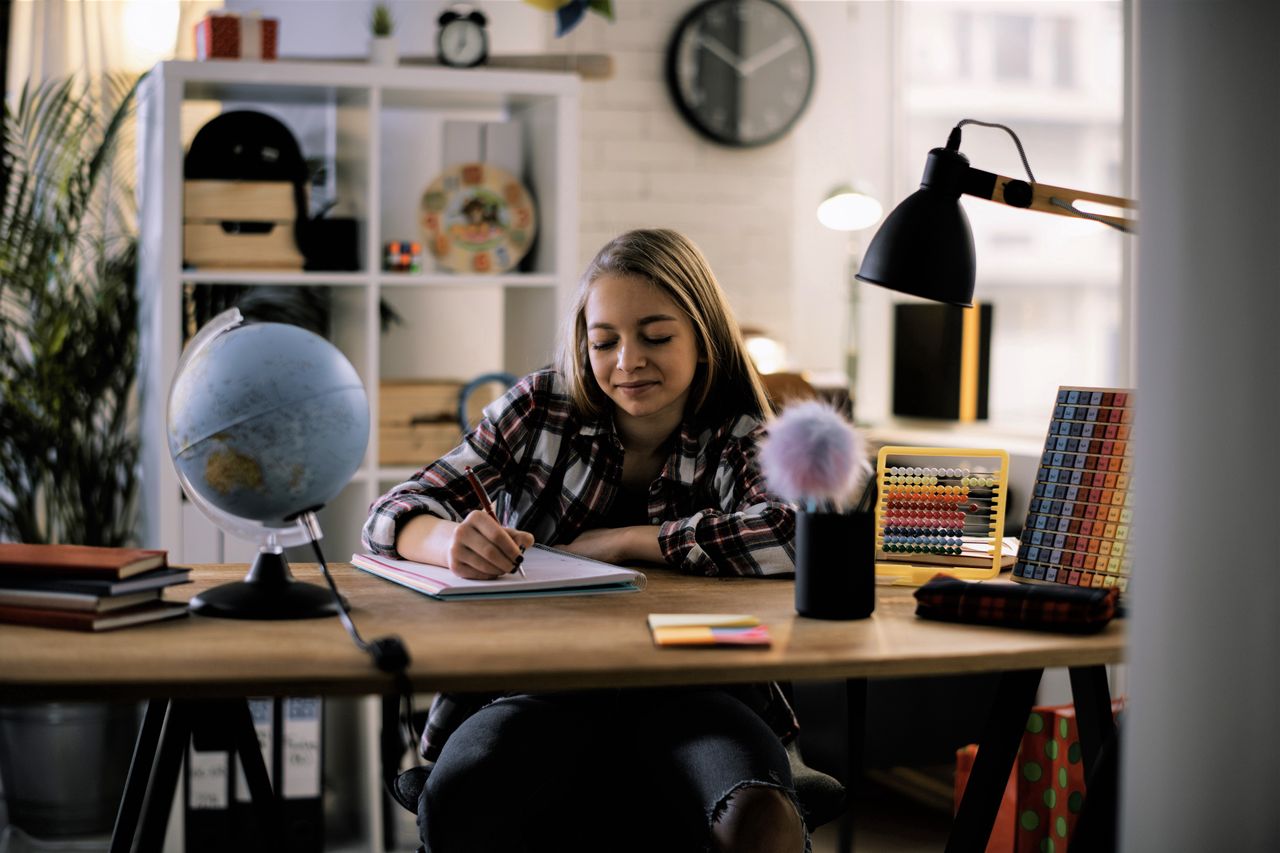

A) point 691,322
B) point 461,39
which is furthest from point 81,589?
point 461,39

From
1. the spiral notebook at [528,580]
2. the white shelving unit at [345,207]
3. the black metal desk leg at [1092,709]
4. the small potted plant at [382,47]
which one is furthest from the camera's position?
the small potted plant at [382,47]

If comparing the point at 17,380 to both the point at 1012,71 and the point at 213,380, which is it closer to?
the point at 213,380

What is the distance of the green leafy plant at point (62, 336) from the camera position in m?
3.08

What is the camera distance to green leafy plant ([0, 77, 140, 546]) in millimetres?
3084

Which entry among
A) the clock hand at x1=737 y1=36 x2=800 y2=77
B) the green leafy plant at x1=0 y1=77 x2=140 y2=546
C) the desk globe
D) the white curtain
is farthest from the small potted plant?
the desk globe

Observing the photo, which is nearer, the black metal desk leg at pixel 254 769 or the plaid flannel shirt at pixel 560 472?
the black metal desk leg at pixel 254 769

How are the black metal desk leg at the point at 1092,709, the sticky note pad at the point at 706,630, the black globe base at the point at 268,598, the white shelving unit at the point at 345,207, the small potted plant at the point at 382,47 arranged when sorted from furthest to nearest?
1. the small potted plant at the point at 382,47
2. the white shelving unit at the point at 345,207
3. the black metal desk leg at the point at 1092,709
4. the black globe base at the point at 268,598
5. the sticky note pad at the point at 706,630

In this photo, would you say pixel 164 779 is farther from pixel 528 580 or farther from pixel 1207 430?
pixel 1207 430

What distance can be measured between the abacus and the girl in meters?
0.14

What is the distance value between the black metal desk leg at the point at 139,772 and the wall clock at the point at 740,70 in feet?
10.8

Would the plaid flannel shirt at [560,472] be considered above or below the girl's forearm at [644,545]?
above

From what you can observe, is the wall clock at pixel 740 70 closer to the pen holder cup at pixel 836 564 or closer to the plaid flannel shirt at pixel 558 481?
the plaid flannel shirt at pixel 558 481

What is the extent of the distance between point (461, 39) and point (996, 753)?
233 centimetres

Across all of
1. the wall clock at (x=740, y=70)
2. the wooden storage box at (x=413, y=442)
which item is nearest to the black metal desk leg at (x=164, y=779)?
the wooden storage box at (x=413, y=442)
